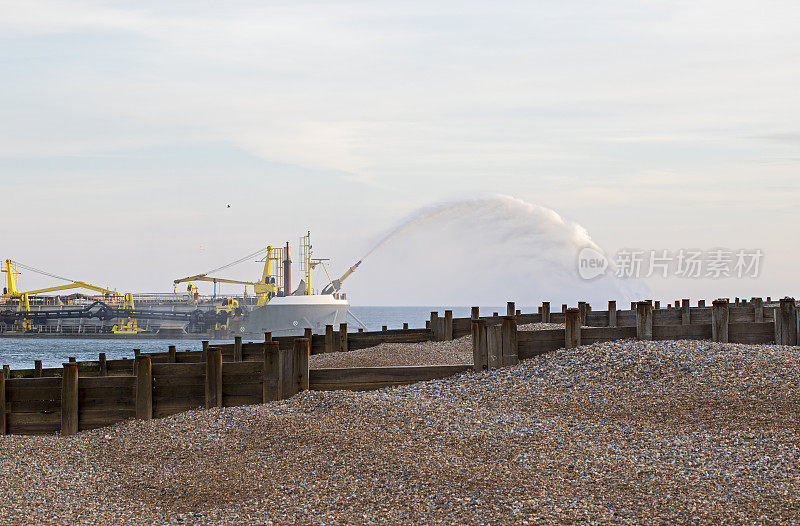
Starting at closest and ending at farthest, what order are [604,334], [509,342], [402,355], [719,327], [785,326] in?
1. [509,342]
2. [604,334]
3. [785,326]
4. [719,327]
5. [402,355]

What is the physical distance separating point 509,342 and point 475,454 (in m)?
4.62

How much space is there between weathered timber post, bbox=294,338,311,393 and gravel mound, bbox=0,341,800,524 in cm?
40

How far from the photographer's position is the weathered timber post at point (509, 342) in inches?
556

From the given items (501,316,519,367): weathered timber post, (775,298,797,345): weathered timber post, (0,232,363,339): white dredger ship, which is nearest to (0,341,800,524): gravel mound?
(501,316,519,367): weathered timber post

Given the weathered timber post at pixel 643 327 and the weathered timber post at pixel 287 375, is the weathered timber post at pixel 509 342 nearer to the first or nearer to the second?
the weathered timber post at pixel 643 327

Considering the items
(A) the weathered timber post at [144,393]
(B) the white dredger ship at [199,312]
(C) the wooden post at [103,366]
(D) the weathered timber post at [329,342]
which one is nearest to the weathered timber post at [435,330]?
(D) the weathered timber post at [329,342]

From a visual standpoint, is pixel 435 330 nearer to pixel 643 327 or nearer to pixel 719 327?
pixel 643 327

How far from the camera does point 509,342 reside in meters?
14.2

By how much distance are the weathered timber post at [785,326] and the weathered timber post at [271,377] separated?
8845 millimetres

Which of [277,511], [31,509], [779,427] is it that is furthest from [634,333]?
[31,509]

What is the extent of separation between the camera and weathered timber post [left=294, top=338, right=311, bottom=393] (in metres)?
12.9

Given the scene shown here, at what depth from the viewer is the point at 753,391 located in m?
11.8

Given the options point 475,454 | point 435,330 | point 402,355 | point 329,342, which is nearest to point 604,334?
point 475,454

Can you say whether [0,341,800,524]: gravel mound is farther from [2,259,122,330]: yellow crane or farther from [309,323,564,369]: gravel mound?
[2,259,122,330]: yellow crane
